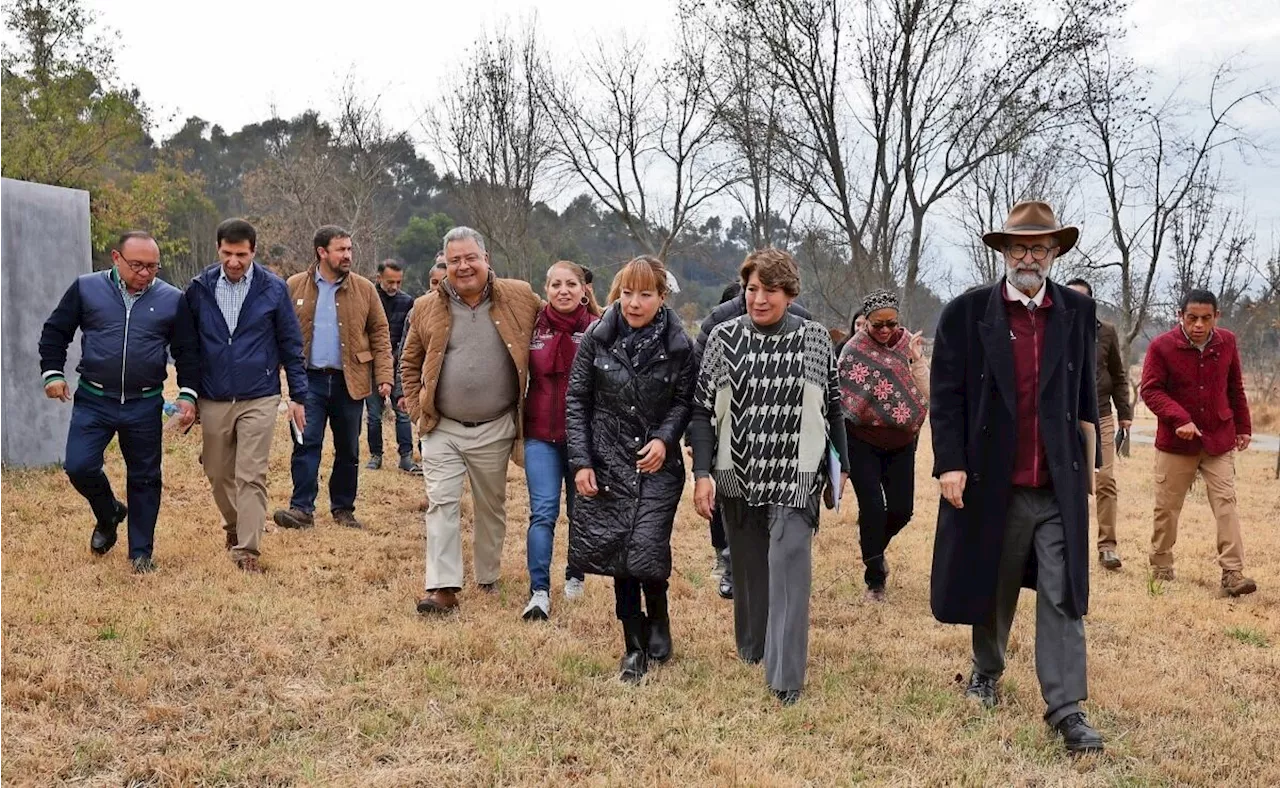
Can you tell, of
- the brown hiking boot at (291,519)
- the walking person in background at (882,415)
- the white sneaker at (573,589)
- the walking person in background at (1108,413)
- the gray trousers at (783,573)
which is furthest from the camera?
the walking person in background at (1108,413)

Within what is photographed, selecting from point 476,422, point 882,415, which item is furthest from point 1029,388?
point 476,422

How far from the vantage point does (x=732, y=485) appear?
4.30 metres

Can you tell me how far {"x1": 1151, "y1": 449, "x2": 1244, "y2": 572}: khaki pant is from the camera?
6555mm

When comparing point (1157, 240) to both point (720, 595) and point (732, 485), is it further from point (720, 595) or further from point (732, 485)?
point (732, 485)

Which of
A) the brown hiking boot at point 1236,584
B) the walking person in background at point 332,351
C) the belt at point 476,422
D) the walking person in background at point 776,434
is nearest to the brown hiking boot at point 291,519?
the walking person in background at point 332,351

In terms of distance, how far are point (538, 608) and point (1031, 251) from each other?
9.80ft

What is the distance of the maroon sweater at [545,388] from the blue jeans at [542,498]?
7 centimetres

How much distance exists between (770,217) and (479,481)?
52.7 ft

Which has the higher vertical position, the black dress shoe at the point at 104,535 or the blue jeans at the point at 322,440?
the blue jeans at the point at 322,440

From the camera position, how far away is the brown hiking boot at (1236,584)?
6.46 meters

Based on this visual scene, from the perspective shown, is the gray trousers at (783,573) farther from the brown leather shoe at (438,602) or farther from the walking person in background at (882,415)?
the brown leather shoe at (438,602)

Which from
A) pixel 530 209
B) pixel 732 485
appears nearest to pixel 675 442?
pixel 732 485

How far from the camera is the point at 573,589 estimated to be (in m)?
5.68

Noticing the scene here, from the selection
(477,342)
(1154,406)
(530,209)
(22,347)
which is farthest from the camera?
(530,209)
